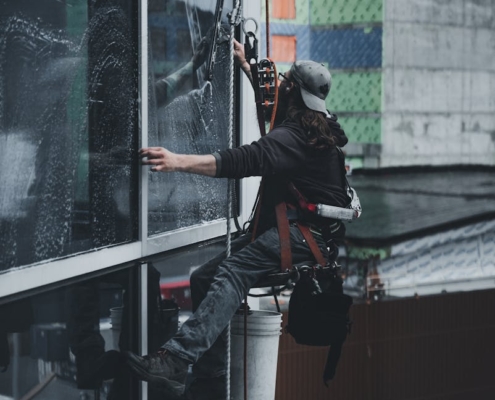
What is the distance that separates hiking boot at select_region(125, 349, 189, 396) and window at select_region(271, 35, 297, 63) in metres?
13.9

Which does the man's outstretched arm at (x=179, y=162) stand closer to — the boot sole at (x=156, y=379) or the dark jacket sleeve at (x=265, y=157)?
the dark jacket sleeve at (x=265, y=157)

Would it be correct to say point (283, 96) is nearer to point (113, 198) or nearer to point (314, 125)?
point (314, 125)

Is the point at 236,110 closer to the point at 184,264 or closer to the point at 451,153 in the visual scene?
the point at 184,264

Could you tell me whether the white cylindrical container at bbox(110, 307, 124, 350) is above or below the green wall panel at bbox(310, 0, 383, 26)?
below

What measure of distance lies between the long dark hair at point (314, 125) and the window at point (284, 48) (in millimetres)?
13183

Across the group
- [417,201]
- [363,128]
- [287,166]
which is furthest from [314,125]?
[363,128]

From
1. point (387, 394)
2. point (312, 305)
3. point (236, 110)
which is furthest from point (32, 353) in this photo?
point (387, 394)

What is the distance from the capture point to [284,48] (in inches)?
694

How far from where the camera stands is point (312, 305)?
4492 millimetres

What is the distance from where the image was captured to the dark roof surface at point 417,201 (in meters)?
15.8

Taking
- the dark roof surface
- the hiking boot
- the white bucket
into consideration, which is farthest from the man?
the dark roof surface

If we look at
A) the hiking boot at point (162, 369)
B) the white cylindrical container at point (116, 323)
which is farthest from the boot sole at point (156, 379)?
the white cylindrical container at point (116, 323)

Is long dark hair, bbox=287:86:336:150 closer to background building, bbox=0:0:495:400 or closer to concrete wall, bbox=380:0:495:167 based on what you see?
background building, bbox=0:0:495:400

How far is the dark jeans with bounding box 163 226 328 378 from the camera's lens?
405cm
